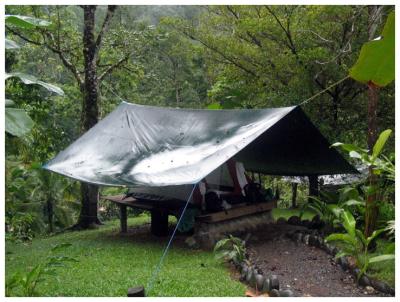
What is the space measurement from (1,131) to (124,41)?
6111 mm

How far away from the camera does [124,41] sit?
9.13m

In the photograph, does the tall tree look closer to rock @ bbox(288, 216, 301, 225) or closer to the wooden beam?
the wooden beam

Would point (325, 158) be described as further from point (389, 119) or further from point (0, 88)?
point (0, 88)

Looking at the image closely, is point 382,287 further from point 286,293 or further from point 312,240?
point 312,240

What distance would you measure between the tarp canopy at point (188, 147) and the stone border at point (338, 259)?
1333 mm

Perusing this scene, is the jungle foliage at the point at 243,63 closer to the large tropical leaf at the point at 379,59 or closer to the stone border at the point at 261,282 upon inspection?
the large tropical leaf at the point at 379,59

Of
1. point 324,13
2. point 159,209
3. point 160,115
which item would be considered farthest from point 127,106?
point 324,13

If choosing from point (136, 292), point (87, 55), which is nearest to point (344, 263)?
point (136, 292)

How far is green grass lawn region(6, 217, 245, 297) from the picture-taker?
4113mm

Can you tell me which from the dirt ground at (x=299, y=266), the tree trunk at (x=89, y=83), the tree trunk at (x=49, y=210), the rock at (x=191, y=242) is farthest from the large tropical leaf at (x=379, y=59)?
the tree trunk at (x=49, y=210)

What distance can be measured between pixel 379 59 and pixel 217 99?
603 centimetres

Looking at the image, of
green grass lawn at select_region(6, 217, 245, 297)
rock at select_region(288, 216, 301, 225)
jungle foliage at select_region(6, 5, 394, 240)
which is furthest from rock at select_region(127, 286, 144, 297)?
rock at select_region(288, 216, 301, 225)

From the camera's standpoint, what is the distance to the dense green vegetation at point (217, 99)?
4.32 meters

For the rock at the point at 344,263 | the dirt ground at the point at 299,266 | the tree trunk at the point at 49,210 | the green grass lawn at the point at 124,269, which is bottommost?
the tree trunk at the point at 49,210
